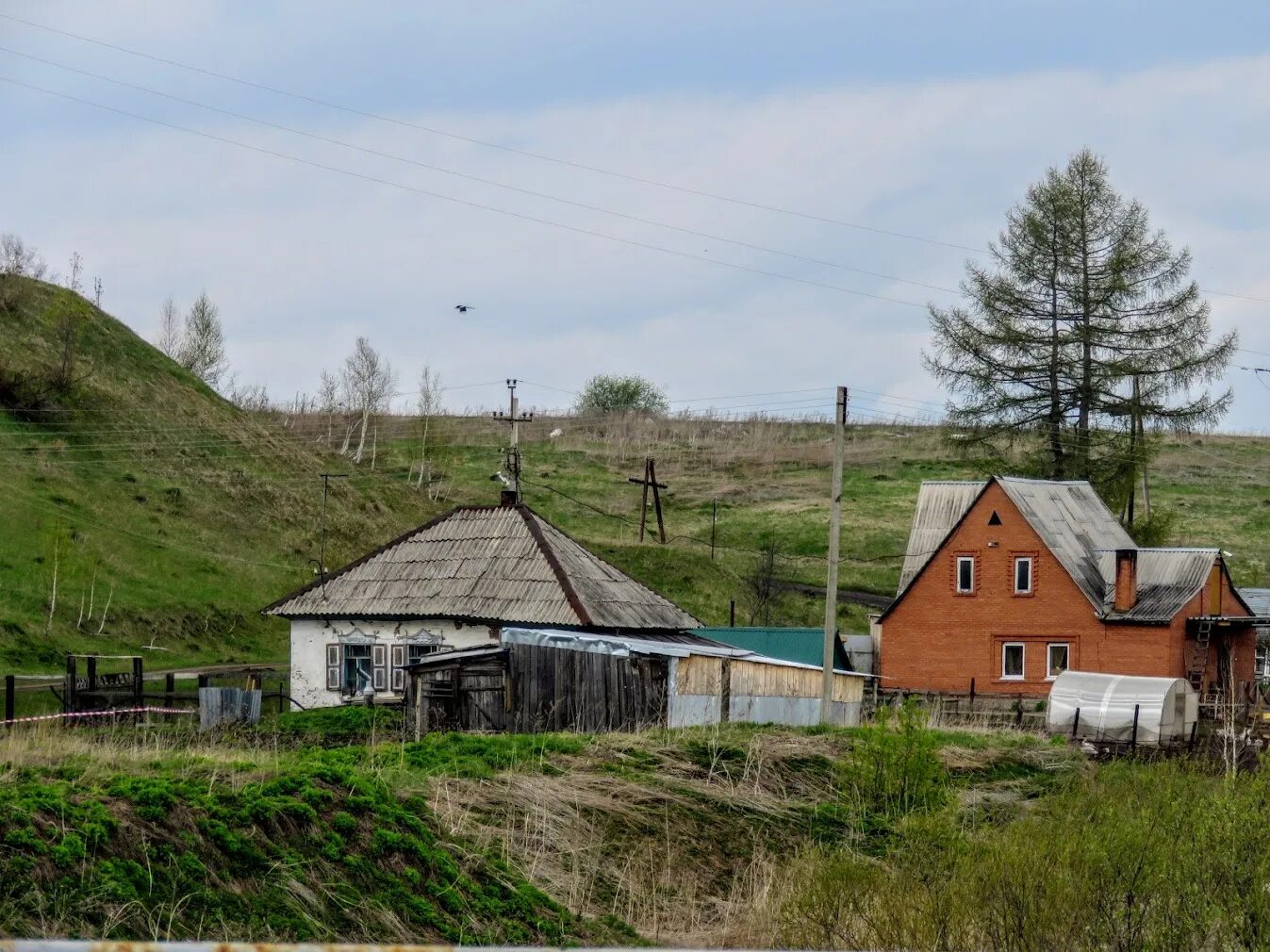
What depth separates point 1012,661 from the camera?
44.4m

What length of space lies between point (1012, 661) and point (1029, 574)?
8.64 ft

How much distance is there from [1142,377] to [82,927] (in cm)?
4970

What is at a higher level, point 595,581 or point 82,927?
point 595,581

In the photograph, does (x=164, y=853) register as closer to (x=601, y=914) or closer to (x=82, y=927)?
(x=82, y=927)

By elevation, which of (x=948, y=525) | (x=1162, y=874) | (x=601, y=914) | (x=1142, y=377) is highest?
(x=1142, y=377)

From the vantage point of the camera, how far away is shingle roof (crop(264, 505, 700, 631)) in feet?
100

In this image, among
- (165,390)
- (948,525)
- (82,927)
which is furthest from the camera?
(165,390)

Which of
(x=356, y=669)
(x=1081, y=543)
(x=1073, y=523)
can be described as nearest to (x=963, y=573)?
(x=1081, y=543)

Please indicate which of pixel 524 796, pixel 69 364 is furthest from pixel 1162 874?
pixel 69 364

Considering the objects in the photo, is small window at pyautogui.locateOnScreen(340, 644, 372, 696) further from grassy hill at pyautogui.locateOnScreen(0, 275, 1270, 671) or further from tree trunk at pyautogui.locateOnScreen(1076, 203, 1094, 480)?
tree trunk at pyautogui.locateOnScreen(1076, 203, 1094, 480)

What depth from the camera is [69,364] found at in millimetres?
58656

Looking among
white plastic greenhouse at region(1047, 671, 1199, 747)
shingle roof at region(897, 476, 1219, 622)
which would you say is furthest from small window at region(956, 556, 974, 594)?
white plastic greenhouse at region(1047, 671, 1199, 747)

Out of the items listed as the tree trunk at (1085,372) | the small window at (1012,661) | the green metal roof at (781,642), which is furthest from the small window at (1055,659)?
the tree trunk at (1085,372)

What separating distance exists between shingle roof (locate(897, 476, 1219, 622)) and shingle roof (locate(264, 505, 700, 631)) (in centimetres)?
1493
